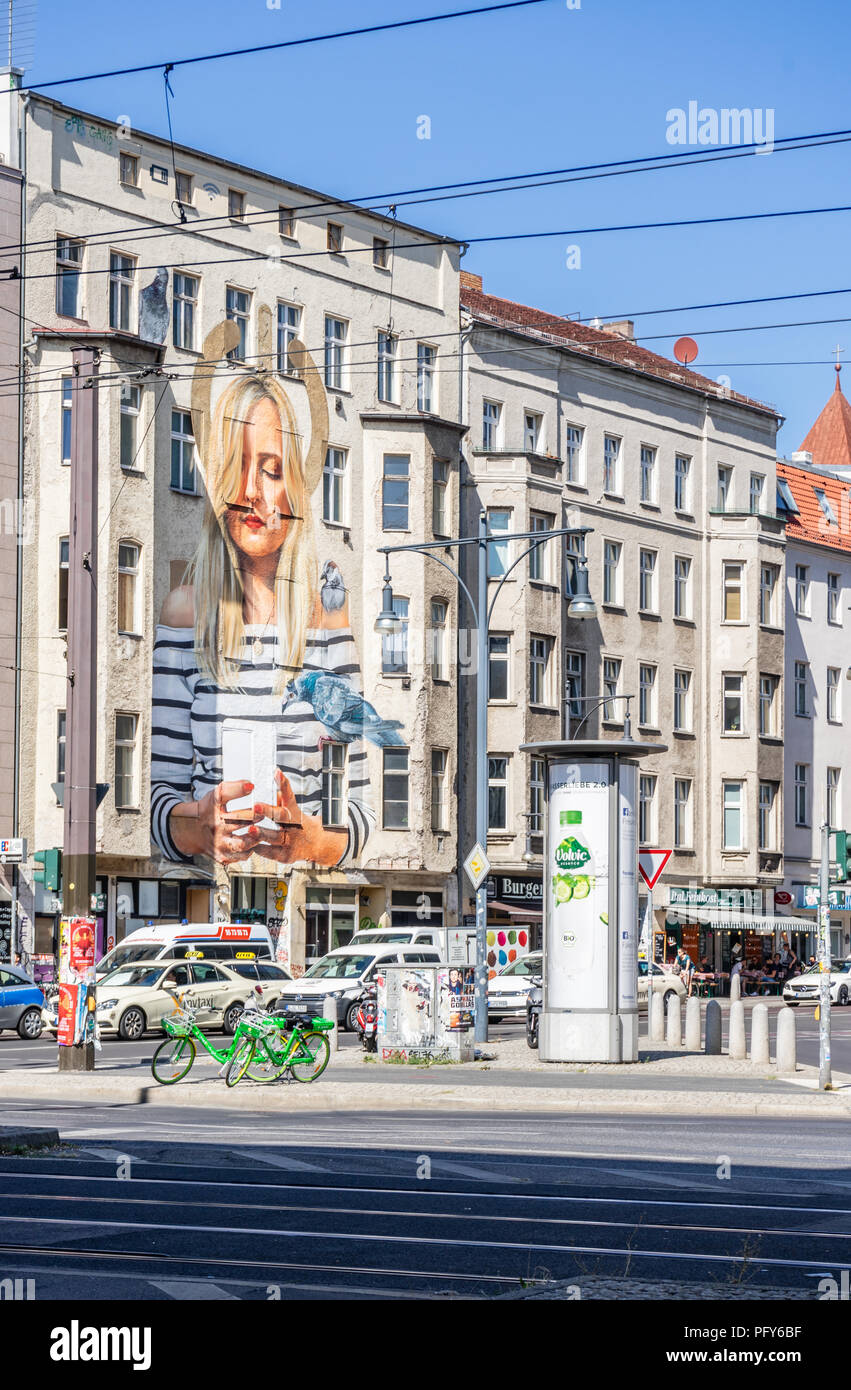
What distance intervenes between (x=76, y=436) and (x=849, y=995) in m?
36.6

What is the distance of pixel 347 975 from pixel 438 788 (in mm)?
16247

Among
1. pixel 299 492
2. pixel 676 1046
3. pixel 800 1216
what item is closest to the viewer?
pixel 800 1216

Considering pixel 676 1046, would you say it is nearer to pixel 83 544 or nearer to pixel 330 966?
pixel 330 966

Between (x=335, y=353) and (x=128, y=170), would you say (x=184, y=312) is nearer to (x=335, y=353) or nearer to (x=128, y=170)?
(x=128, y=170)

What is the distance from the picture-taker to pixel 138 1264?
9.90 m

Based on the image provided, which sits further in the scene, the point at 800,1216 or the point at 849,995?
the point at 849,995

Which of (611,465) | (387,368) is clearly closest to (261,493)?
(387,368)

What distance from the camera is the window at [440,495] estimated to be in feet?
183

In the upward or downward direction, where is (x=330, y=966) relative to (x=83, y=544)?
downward

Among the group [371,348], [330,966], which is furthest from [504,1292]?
[371,348]

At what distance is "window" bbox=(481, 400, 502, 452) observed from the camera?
59.0 metres

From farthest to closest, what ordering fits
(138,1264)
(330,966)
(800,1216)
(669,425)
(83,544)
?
A: 1. (669,425)
2. (330,966)
3. (83,544)
4. (800,1216)
5. (138,1264)

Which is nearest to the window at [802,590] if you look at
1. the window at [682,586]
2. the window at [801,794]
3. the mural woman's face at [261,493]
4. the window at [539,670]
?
the window at [801,794]
